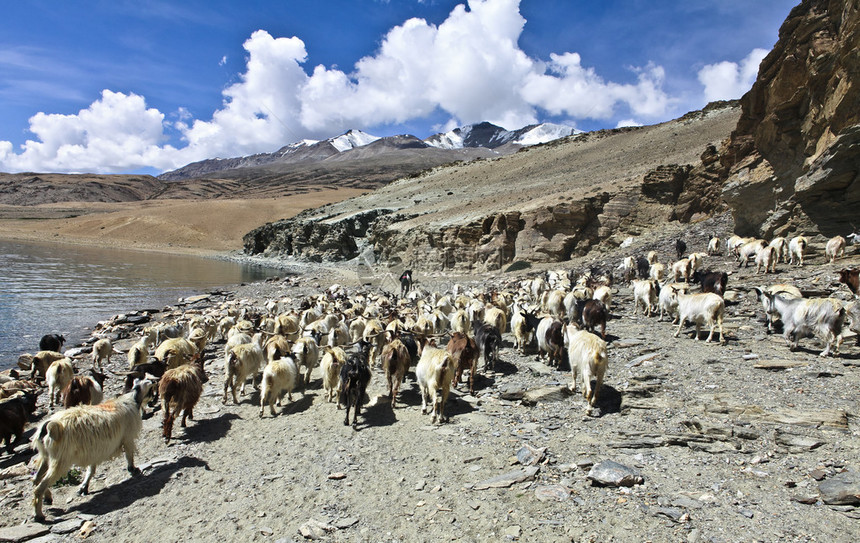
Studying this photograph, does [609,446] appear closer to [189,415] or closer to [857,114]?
[189,415]

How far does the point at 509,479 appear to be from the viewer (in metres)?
4.83

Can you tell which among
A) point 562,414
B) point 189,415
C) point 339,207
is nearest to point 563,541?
point 562,414

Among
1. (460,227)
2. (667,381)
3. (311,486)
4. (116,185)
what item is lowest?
(311,486)

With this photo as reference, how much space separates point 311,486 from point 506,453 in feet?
8.02

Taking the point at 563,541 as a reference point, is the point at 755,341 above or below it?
above

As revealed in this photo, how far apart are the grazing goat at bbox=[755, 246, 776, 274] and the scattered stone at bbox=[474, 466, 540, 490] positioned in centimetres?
1252

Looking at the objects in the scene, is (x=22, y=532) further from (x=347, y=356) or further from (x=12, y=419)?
(x=347, y=356)

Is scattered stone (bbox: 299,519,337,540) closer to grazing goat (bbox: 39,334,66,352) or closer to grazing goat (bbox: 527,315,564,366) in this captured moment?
grazing goat (bbox: 527,315,564,366)

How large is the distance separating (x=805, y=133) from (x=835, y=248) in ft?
12.8

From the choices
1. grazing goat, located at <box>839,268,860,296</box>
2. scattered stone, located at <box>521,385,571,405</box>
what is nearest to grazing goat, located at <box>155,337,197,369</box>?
scattered stone, located at <box>521,385,571,405</box>

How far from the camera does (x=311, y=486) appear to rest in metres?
5.26

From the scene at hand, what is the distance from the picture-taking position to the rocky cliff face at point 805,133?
1176cm

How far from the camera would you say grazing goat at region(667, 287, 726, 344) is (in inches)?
348

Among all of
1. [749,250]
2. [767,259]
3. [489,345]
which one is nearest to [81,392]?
[489,345]
